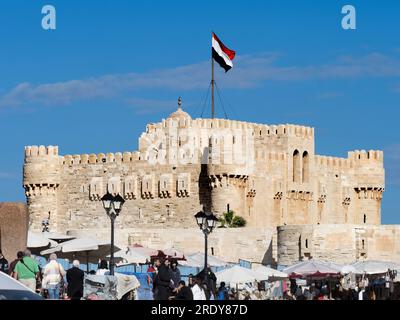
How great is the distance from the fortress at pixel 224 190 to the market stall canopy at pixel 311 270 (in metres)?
15.9

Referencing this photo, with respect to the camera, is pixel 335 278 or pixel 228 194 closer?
Answer: pixel 335 278

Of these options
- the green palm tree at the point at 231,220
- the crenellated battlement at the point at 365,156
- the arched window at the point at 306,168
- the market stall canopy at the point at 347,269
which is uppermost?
the crenellated battlement at the point at 365,156

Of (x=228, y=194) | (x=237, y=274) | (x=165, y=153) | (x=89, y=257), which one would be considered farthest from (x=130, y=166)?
(x=237, y=274)

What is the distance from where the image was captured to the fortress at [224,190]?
59625 mm

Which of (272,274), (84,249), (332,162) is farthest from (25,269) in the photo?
(332,162)

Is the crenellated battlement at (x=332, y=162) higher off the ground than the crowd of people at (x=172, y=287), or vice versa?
the crenellated battlement at (x=332, y=162)

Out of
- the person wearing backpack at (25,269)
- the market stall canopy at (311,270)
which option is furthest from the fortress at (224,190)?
the person wearing backpack at (25,269)

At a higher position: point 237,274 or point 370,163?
point 370,163

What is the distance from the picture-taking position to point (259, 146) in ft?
220

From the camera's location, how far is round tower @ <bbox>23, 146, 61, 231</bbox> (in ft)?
233

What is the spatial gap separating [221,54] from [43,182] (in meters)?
11.2

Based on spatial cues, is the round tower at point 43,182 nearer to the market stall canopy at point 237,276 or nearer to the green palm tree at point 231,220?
the green palm tree at point 231,220
